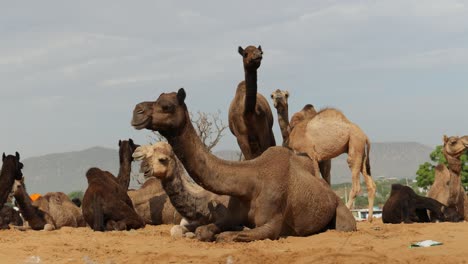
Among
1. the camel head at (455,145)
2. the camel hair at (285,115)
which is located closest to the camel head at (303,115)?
the camel hair at (285,115)

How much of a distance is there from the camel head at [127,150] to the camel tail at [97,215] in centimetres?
322

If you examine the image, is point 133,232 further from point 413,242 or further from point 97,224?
point 413,242

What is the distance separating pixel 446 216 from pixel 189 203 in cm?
564

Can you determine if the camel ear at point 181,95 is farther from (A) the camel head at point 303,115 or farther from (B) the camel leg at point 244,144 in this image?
(A) the camel head at point 303,115

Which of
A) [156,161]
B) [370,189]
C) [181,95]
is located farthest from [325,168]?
[181,95]

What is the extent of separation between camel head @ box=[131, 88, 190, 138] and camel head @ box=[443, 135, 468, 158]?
25.5ft

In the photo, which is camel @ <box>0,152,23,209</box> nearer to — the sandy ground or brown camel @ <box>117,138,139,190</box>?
brown camel @ <box>117,138,139,190</box>

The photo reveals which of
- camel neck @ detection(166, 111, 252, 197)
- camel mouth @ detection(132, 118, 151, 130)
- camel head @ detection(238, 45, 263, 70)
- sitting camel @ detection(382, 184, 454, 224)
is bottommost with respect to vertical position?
sitting camel @ detection(382, 184, 454, 224)

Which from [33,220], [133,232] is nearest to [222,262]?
[133,232]

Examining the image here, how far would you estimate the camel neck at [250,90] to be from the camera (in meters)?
13.1

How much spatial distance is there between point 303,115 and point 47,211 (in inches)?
227

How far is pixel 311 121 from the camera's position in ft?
54.5

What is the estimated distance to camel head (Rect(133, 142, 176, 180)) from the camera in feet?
34.5

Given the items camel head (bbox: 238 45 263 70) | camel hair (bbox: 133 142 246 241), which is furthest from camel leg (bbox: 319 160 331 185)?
camel hair (bbox: 133 142 246 241)
